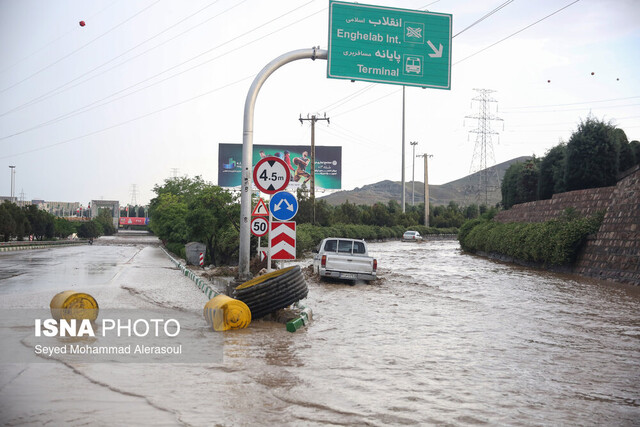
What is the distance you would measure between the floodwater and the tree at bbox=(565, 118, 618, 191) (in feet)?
68.7

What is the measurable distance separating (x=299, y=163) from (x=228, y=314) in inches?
2022

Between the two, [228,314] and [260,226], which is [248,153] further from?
[228,314]

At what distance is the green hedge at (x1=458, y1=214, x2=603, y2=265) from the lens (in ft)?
84.0

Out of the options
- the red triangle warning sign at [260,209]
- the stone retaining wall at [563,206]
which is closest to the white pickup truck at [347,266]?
the red triangle warning sign at [260,209]

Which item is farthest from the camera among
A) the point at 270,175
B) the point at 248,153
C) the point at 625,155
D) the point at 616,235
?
the point at 625,155

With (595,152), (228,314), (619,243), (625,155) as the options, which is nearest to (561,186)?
(625,155)

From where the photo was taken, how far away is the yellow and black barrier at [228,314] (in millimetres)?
10273

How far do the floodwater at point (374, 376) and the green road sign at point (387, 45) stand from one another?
5921 millimetres

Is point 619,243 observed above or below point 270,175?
below

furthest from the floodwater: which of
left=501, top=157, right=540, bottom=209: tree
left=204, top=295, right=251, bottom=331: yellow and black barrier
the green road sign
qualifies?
left=501, top=157, right=540, bottom=209: tree

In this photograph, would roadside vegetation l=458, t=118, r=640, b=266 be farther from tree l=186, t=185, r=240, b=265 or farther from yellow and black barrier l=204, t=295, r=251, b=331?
yellow and black barrier l=204, t=295, r=251, b=331

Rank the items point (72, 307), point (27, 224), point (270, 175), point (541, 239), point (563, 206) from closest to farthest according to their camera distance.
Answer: point (72, 307) → point (270, 175) → point (541, 239) → point (563, 206) → point (27, 224)

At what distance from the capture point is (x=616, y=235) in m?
22.7

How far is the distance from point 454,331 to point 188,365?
587cm
